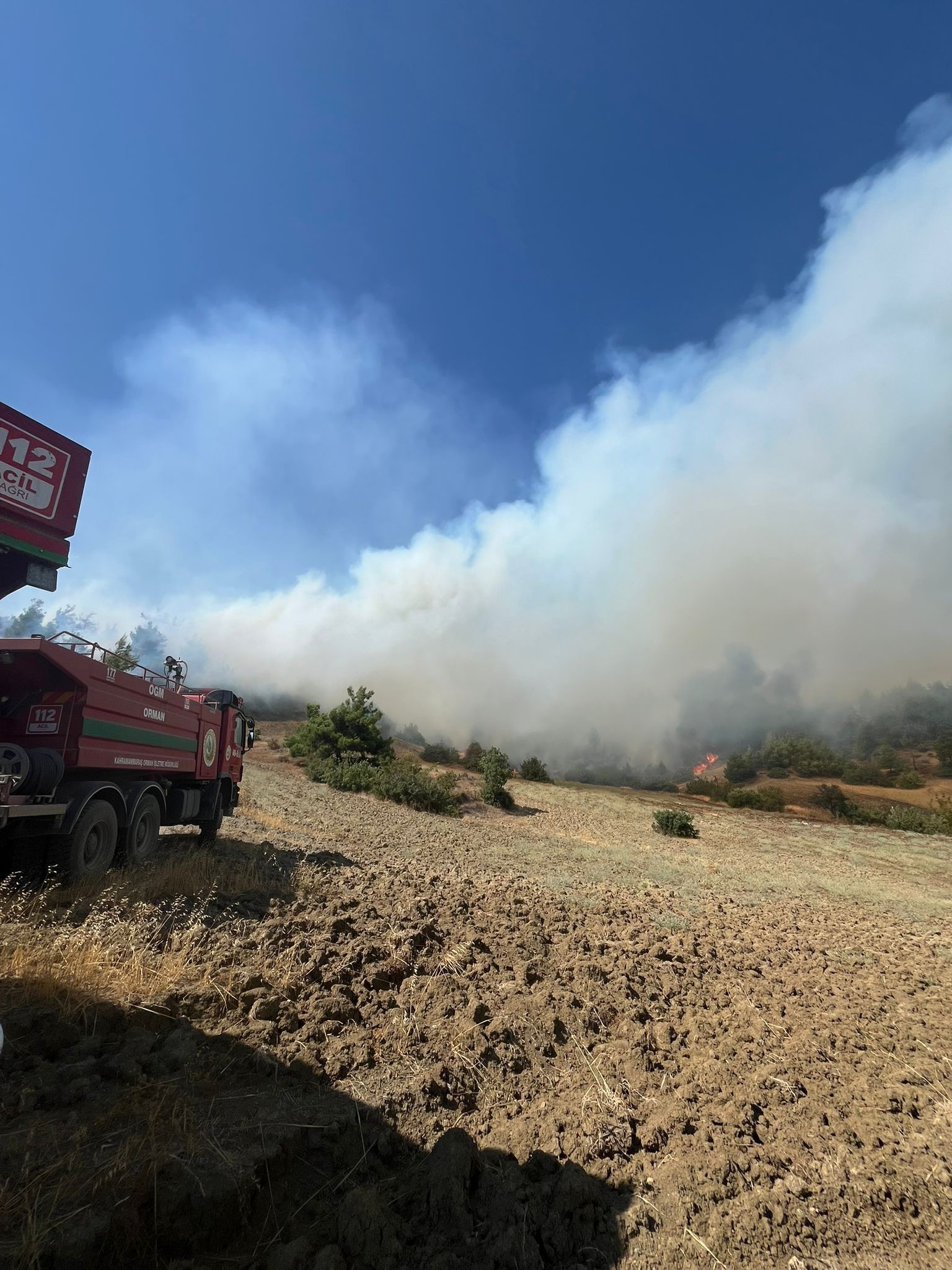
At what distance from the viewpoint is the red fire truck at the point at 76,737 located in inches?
286

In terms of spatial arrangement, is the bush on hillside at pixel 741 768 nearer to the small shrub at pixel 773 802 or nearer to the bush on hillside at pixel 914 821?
the small shrub at pixel 773 802

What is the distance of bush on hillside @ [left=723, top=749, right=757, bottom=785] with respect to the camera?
236ft

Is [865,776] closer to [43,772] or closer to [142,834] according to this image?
[142,834]

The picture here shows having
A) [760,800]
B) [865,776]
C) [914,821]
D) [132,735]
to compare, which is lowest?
[914,821]

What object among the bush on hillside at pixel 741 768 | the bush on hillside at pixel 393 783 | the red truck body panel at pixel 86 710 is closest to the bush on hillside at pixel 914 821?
the bush on hillside at pixel 393 783

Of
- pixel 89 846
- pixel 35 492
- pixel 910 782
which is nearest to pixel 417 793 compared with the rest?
pixel 35 492

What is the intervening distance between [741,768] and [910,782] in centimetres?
1807

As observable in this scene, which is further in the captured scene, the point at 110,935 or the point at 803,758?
the point at 803,758

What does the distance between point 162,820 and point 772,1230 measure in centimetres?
1053

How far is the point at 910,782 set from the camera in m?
59.0

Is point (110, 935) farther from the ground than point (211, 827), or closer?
closer

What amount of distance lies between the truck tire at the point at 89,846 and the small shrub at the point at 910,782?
228 feet

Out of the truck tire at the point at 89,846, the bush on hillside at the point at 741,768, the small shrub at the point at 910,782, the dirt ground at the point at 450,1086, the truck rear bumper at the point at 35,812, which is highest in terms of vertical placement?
the bush on hillside at the point at 741,768

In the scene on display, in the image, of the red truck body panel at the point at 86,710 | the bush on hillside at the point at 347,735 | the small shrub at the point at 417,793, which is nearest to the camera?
the red truck body panel at the point at 86,710
